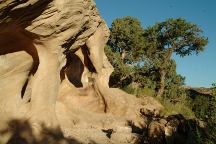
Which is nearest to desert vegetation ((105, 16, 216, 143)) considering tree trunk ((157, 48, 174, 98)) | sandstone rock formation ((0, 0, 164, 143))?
tree trunk ((157, 48, 174, 98))

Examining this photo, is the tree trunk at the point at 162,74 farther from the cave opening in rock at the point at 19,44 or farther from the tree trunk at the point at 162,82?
the cave opening in rock at the point at 19,44

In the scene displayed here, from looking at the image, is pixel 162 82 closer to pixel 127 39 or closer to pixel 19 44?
pixel 127 39

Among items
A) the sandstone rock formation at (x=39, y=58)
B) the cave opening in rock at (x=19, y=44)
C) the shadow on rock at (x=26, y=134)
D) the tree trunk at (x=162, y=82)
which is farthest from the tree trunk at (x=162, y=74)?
the shadow on rock at (x=26, y=134)

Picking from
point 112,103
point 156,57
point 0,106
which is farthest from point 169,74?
point 0,106

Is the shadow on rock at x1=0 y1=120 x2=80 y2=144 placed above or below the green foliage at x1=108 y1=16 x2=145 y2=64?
below

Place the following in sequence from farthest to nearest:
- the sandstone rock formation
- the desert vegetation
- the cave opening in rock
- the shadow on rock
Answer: the desert vegetation, the cave opening in rock, the shadow on rock, the sandstone rock formation

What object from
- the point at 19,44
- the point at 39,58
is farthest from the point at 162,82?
the point at 19,44

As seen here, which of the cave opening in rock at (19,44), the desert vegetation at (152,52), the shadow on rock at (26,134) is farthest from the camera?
the desert vegetation at (152,52)

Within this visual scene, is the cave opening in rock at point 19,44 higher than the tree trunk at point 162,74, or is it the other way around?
the tree trunk at point 162,74

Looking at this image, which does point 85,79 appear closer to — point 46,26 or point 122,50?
point 46,26

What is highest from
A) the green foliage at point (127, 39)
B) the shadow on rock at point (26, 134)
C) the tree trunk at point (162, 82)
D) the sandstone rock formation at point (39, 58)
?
the green foliage at point (127, 39)

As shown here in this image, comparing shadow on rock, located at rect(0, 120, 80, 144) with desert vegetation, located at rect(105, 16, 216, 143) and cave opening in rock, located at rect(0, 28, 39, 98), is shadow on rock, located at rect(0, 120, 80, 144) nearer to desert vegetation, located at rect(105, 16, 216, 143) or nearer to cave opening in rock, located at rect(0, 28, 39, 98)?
cave opening in rock, located at rect(0, 28, 39, 98)

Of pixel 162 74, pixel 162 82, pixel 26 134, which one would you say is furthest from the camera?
pixel 162 74

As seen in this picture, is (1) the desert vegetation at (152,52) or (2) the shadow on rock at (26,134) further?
(1) the desert vegetation at (152,52)
